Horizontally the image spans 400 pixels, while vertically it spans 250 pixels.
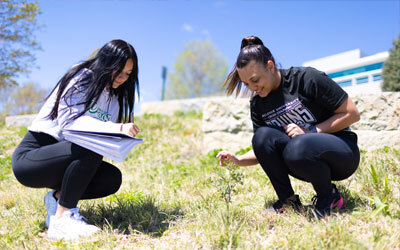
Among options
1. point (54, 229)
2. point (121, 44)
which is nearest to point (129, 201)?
point (54, 229)

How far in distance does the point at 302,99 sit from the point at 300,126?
21 cm

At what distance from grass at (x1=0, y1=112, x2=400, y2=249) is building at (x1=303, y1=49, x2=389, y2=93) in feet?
36.6

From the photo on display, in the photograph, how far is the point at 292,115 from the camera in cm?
215

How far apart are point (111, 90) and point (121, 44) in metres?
0.36

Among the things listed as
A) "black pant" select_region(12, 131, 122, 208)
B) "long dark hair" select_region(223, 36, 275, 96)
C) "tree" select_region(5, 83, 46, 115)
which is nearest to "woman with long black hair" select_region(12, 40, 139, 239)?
"black pant" select_region(12, 131, 122, 208)

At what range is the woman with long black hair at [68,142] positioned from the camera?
6.57ft

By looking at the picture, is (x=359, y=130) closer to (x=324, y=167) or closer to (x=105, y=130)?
(x=324, y=167)

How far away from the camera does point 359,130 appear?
3869 mm

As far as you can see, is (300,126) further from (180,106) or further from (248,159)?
(180,106)

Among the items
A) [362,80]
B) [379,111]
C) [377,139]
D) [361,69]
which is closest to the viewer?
[377,139]

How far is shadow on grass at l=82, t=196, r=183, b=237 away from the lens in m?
2.19

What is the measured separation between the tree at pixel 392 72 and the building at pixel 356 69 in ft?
2.86

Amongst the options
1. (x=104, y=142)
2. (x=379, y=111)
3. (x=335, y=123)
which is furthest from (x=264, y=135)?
(x=379, y=111)

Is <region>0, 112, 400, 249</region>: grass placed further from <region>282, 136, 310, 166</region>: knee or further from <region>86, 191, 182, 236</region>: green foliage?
<region>282, 136, 310, 166</region>: knee
